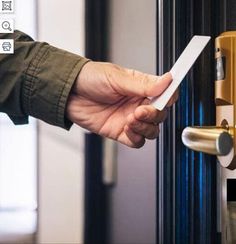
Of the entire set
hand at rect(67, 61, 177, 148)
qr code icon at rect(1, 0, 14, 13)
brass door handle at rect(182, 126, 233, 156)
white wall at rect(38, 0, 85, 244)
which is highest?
qr code icon at rect(1, 0, 14, 13)

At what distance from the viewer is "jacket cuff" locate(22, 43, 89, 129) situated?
568 mm

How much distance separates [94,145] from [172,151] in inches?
6.2

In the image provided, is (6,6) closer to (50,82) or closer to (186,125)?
(50,82)

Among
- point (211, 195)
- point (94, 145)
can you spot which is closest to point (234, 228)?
point (211, 195)

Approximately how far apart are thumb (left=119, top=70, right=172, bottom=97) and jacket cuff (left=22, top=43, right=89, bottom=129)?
0.24 ft

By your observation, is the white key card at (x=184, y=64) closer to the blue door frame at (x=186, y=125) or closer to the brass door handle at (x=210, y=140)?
the brass door handle at (x=210, y=140)

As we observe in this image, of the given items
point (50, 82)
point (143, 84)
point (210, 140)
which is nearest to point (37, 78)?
point (50, 82)

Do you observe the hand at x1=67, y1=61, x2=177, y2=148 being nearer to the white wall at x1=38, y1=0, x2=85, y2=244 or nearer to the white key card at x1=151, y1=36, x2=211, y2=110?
the white key card at x1=151, y1=36, x2=211, y2=110

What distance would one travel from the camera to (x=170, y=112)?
0.65 m

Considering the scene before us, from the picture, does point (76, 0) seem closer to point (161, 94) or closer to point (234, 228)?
point (161, 94)

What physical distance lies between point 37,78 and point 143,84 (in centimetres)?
15

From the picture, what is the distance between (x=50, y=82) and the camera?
1.87ft

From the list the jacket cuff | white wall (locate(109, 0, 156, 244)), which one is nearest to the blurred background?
white wall (locate(109, 0, 156, 244))

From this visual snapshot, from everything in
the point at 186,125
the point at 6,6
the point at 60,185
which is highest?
the point at 6,6
